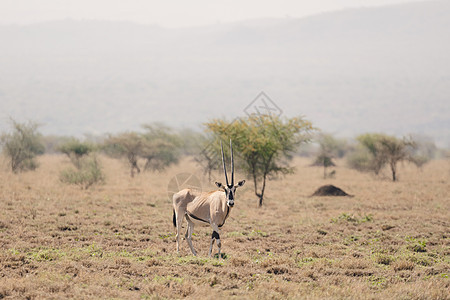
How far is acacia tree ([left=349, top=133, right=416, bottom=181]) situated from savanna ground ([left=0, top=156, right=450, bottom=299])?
15.7 metres

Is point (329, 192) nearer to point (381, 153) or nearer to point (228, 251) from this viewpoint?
point (381, 153)

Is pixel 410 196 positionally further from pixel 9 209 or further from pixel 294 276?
pixel 9 209

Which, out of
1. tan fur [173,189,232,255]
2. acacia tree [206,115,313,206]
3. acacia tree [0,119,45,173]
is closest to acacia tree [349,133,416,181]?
acacia tree [206,115,313,206]

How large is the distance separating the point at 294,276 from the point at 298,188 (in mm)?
23189

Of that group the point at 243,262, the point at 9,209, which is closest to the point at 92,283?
the point at 243,262

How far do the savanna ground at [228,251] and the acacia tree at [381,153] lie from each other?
51.6 feet

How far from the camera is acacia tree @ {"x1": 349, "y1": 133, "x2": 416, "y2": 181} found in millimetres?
38062

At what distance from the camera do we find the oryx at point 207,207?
11.0 m

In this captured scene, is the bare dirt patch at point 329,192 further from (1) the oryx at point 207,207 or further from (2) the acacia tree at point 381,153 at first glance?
(1) the oryx at point 207,207

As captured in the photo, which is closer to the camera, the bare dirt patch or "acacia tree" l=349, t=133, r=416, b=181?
the bare dirt patch

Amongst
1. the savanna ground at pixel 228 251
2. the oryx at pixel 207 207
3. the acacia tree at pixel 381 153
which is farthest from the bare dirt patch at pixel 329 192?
the oryx at pixel 207 207

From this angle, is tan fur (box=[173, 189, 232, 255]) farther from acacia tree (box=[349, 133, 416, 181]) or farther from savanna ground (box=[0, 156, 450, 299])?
acacia tree (box=[349, 133, 416, 181])

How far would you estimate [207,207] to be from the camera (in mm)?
11430

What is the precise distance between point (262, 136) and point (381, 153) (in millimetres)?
21253
